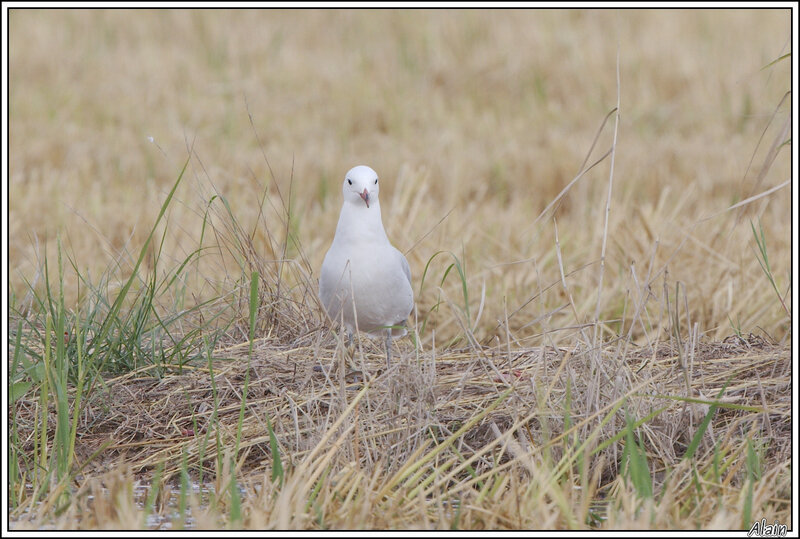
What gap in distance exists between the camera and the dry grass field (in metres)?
2.93

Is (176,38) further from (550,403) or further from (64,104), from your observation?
(550,403)

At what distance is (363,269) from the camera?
3.76 metres

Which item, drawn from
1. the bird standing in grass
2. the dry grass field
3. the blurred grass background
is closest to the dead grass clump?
the dry grass field

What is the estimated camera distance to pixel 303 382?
351cm

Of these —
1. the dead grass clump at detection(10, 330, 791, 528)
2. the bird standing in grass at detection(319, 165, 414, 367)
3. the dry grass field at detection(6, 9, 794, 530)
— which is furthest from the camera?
the bird standing in grass at detection(319, 165, 414, 367)

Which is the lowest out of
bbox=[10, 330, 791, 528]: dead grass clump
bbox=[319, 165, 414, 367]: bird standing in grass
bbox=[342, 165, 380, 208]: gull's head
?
bbox=[10, 330, 791, 528]: dead grass clump

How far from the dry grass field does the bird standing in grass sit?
132mm

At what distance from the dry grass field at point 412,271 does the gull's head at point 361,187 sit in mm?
363

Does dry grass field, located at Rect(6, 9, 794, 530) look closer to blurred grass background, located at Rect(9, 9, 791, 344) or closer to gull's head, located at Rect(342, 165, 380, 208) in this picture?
blurred grass background, located at Rect(9, 9, 791, 344)

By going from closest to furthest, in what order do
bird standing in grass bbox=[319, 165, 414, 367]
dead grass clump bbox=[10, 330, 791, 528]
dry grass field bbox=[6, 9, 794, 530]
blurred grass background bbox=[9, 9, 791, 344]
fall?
1. dead grass clump bbox=[10, 330, 791, 528]
2. dry grass field bbox=[6, 9, 794, 530]
3. bird standing in grass bbox=[319, 165, 414, 367]
4. blurred grass background bbox=[9, 9, 791, 344]

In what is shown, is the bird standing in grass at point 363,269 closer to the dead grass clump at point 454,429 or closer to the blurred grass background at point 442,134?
the dead grass clump at point 454,429

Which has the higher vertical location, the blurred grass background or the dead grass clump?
the blurred grass background

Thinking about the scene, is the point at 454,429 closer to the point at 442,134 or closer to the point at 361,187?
the point at 361,187

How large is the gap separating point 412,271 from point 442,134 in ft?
12.7
